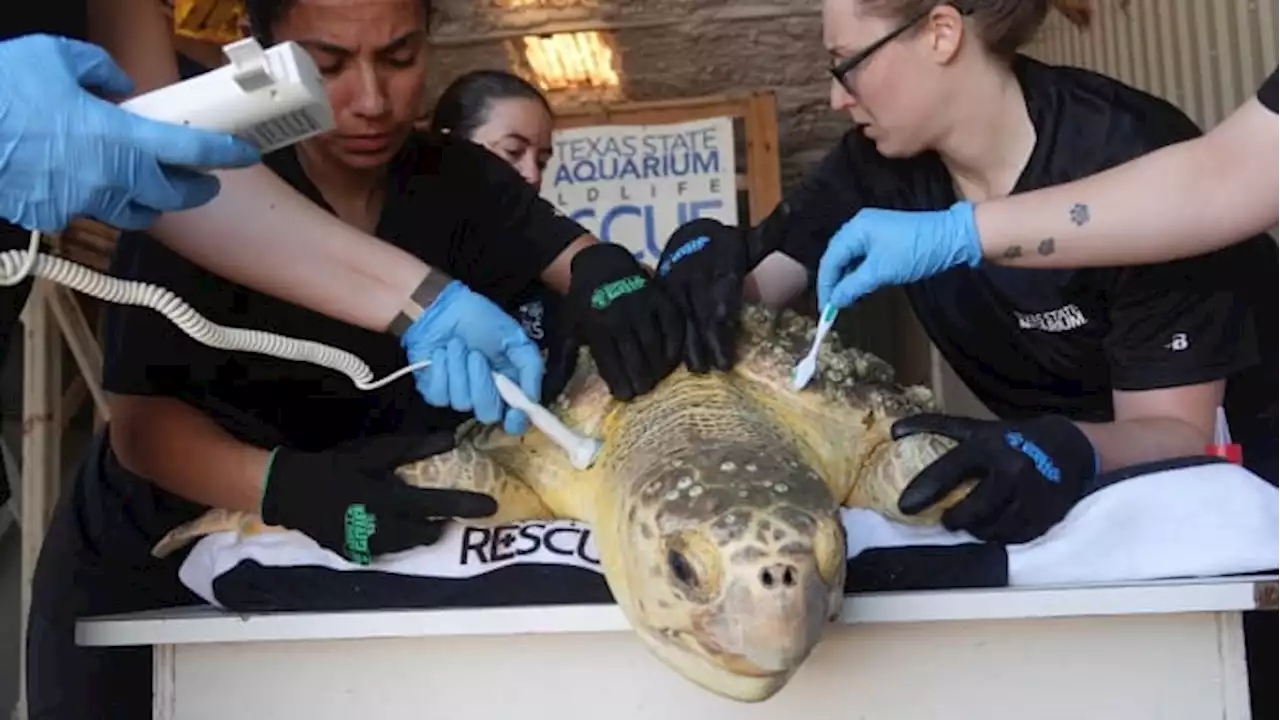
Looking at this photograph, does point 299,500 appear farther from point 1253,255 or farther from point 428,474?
point 1253,255

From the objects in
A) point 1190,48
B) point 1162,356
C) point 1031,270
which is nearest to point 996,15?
point 1031,270

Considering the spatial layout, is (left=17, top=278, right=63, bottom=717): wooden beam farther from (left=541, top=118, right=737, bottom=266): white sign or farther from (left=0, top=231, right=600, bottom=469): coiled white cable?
(left=0, top=231, right=600, bottom=469): coiled white cable

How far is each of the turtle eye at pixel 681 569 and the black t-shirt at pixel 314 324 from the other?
578 millimetres

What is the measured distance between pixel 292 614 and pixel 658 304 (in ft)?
1.46

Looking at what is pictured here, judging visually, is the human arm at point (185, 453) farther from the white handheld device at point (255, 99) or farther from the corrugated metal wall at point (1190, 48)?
the corrugated metal wall at point (1190, 48)

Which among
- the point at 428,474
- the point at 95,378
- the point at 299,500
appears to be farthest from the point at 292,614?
the point at 95,378

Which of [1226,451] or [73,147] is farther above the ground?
[73,147]

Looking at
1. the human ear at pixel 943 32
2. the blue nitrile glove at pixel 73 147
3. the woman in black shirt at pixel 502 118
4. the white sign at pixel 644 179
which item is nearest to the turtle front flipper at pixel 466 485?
the blue nitrile glove at pixel 73 147

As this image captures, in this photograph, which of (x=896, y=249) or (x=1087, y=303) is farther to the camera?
(x=1087, y=303)

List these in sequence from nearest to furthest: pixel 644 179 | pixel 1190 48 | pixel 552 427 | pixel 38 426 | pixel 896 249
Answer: pixel 552 427
pixel 896 249
pixel 1190 48
pixel 38 426
pixel 644 179

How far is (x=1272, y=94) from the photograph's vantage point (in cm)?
119

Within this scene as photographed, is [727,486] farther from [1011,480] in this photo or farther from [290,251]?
[290,251]

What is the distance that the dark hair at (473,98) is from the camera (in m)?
2.33

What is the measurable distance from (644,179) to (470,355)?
2210mm
